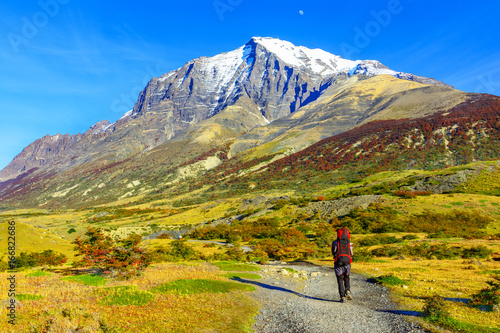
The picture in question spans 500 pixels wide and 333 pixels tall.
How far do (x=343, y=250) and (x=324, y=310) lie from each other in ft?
10.1

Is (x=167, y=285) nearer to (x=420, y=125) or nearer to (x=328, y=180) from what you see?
(x=328, y=180)

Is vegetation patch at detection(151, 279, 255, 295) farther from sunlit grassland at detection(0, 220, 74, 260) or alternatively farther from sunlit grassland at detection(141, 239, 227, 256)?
sunlit grassland at detection(0, 220, 74, 260)

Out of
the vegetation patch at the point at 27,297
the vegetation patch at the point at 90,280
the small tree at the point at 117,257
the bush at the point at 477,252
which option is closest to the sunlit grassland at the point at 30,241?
the small tree at the point at 117,257

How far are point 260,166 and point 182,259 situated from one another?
15589 cm

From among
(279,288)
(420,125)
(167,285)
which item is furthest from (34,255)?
(420,125)

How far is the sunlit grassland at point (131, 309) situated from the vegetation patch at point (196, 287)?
0.51m

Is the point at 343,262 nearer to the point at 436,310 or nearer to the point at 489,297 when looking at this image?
the point at 436,310

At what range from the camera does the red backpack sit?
499 inches

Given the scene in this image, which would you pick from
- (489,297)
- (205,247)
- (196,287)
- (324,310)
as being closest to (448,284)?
(489,297)

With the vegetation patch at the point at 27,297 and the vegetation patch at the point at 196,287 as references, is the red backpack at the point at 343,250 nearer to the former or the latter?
the vegetation patch at the point at 196,287

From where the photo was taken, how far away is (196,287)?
44.4 feet

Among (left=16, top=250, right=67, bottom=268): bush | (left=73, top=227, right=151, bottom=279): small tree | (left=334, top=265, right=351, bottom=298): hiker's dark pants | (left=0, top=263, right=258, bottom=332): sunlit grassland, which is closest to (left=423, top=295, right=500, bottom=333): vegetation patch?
(left=334, top=265, right=351, bottom=298): hiker's dark pants

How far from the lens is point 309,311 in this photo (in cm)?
1080

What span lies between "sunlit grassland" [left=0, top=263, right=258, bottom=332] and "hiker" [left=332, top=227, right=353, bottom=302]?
4.03 m
